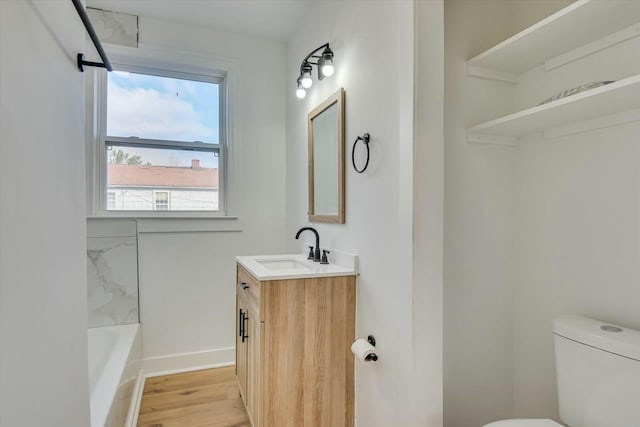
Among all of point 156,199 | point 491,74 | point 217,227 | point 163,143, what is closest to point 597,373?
point 491,74

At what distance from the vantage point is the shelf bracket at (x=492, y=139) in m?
1.56

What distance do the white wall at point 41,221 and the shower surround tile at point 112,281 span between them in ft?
5.71

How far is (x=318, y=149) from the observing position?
2.32 meters

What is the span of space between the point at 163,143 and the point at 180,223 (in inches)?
26.7

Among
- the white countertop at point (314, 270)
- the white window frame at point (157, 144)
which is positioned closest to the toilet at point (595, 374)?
the white countertop at point (314, 270)

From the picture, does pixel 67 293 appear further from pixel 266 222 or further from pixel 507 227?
pixel 266 222

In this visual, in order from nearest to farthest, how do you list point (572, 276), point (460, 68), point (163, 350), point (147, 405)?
point (572, 276)
point (460, 68)
point (147, 405)
point (163, 350)

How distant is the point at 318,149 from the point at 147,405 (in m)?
2.05

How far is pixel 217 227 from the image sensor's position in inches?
112

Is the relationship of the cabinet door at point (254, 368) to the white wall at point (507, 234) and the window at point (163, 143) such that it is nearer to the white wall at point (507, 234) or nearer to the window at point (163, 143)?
the white wall at point (507, 234)

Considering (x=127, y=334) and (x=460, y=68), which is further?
(x=127, y=334)

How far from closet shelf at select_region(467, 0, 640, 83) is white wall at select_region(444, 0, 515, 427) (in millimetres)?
88

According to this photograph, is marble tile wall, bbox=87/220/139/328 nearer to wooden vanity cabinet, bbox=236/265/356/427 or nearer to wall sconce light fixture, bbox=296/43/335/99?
wooden vanity cabinet, bbox=236/265/356/427

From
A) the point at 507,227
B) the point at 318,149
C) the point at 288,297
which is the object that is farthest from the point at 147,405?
the point at 507,227
